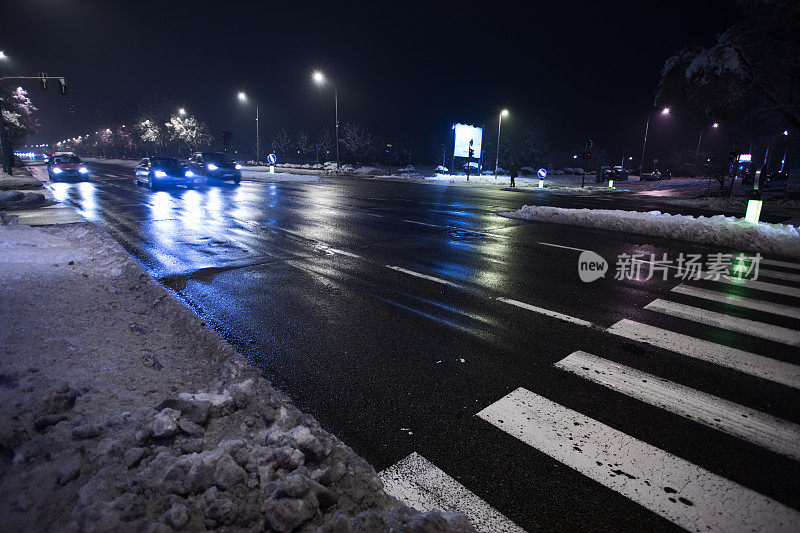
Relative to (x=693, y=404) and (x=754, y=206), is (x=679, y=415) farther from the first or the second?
(x=754, y=206)

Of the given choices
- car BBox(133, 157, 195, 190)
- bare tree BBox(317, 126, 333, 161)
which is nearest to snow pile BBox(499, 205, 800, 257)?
car BBox(133, 157, 195, 190)

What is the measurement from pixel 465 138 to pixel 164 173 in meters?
31.8

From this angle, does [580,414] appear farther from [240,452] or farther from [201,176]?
[201,176]

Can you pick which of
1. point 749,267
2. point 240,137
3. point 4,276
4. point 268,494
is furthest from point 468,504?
point 240,137

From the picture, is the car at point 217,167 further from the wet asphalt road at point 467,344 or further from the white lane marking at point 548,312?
the white lane marking at point 548,312

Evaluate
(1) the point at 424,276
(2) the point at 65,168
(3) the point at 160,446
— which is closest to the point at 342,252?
(1) the point at 424,276

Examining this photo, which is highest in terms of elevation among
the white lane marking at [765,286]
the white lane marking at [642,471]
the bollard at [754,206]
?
the bollard at [754,206]

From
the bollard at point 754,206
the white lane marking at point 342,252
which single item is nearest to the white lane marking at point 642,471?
the white lane marking at point 342,252

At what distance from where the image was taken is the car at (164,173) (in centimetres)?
2239

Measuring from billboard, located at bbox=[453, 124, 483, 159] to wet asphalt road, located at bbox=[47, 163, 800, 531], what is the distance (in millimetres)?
36258

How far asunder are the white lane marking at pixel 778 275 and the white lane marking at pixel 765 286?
631 millimetres

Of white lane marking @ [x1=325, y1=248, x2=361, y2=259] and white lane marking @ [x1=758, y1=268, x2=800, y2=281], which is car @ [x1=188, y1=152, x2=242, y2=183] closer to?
white lane marking @ [x1=325, y1=248, x2=361, y2=259]

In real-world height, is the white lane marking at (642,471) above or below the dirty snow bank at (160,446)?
below

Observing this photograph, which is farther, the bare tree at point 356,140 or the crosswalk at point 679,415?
the bare tree at point 356,140
